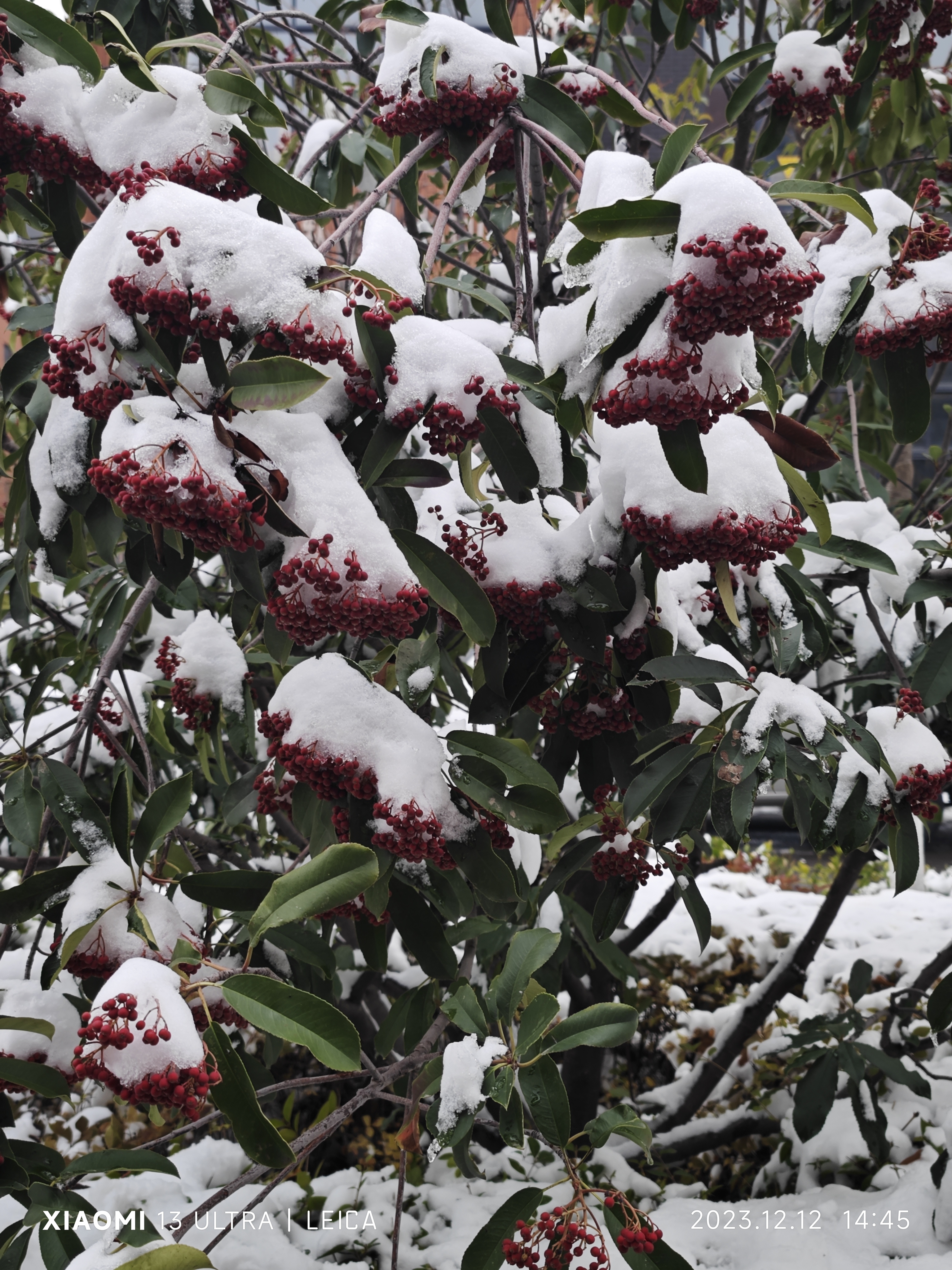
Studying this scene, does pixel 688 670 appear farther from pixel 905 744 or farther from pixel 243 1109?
pixel 243 1109

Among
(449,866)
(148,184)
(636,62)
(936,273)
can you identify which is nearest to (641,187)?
(936,273)

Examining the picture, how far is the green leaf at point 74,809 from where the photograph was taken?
150cm

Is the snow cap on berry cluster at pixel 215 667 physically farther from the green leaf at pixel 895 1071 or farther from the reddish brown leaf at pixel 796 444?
the green leaf at pixel 895 1071

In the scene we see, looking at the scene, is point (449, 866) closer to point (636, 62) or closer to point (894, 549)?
point (894, 549)

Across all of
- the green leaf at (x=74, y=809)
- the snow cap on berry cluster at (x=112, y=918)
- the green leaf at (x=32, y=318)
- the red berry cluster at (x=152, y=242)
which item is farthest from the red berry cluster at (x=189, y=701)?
the red berry cluster at (x=152, y=242)

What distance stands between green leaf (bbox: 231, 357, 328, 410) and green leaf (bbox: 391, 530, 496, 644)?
255 mm

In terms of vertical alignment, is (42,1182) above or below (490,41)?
below

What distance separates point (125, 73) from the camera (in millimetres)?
1227

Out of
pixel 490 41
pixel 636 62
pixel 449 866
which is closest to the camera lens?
pixel 449 866

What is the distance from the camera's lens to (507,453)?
127cm

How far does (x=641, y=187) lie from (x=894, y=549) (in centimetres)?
127

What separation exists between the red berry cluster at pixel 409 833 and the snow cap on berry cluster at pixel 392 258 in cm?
67

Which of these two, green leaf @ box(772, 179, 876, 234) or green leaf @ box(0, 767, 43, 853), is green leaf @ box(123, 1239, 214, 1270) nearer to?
green leaf @ box(0, 767, 43, 853)

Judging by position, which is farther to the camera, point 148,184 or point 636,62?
point 636,62
